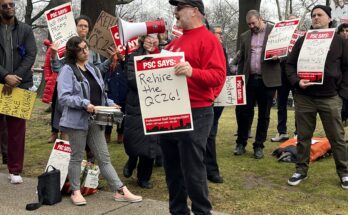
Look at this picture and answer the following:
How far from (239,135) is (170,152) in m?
3.43

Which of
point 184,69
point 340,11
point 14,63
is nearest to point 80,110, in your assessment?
point 14,63

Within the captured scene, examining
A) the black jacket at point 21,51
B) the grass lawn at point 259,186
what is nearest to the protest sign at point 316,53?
the grass lawn at point 259,186

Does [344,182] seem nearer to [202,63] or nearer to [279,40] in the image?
[279,40]

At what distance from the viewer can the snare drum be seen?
4789 millimetres

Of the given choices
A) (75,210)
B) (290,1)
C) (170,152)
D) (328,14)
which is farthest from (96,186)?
(290,1)

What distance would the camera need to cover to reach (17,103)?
5.85m

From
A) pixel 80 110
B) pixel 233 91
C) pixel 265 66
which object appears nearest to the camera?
pixel 80 110

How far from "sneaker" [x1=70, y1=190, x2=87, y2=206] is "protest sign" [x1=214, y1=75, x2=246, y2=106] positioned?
2.17 m

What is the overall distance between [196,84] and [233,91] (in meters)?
2.64

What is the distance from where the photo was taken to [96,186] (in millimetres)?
5395

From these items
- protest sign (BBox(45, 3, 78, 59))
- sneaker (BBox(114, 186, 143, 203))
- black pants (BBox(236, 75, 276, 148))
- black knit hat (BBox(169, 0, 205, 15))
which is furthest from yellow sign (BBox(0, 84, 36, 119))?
black pants (BBox(236, 75, 276, 148))

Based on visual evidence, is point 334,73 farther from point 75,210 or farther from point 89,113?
point 75,210

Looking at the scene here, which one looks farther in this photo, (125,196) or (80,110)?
(125,196)

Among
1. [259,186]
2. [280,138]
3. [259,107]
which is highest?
[259,107]
